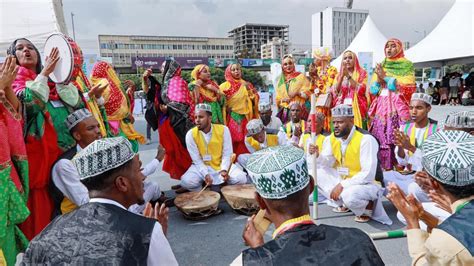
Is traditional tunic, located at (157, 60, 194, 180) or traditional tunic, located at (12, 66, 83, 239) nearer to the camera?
traditional tunic, located at (12, 66, 83, 239)

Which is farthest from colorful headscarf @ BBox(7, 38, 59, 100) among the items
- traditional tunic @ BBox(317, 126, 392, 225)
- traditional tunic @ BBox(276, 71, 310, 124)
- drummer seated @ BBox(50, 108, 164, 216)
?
traditional tunic @ BBox(276, 71, 310, 124)

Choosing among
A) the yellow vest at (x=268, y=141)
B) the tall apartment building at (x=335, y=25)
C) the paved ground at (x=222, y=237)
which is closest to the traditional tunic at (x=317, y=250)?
the paved ground at (x=222, y=237)

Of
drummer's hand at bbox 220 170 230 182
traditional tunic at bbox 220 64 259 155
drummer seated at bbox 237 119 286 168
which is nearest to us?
drummer's hand at bbox 220 170 230 182

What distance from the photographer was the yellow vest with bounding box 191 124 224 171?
439 centimetres

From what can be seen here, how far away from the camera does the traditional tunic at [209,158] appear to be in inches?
167

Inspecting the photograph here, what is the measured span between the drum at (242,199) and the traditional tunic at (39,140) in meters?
1.66

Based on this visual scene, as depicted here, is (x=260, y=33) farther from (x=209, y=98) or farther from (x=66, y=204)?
(x=66, y=204)

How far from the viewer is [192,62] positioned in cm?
4381

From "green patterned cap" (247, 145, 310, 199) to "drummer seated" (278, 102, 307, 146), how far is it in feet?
12.3

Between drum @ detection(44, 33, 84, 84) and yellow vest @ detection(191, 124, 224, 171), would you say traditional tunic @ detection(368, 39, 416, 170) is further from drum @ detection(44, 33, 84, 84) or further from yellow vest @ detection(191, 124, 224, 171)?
drum @ detection(44, 33, 84, 84)

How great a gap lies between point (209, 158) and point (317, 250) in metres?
3.28

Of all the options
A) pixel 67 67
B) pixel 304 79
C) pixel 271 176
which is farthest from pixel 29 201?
pixel 304 79

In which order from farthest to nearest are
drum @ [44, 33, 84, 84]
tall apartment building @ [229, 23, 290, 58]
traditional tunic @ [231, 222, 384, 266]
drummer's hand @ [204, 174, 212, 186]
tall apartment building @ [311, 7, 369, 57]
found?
1. tall apartment building @ [229, 23, 290, 58]
2. tall apartment building @ [311, 7, 369, 57]
3. drummer's hand @ [204, 174, 212, 186]
4. drum @ [44, 33, 84, 84]
5. traditional tunic @ [231, 222, 384, 266]

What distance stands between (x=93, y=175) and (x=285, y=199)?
0.83 m
